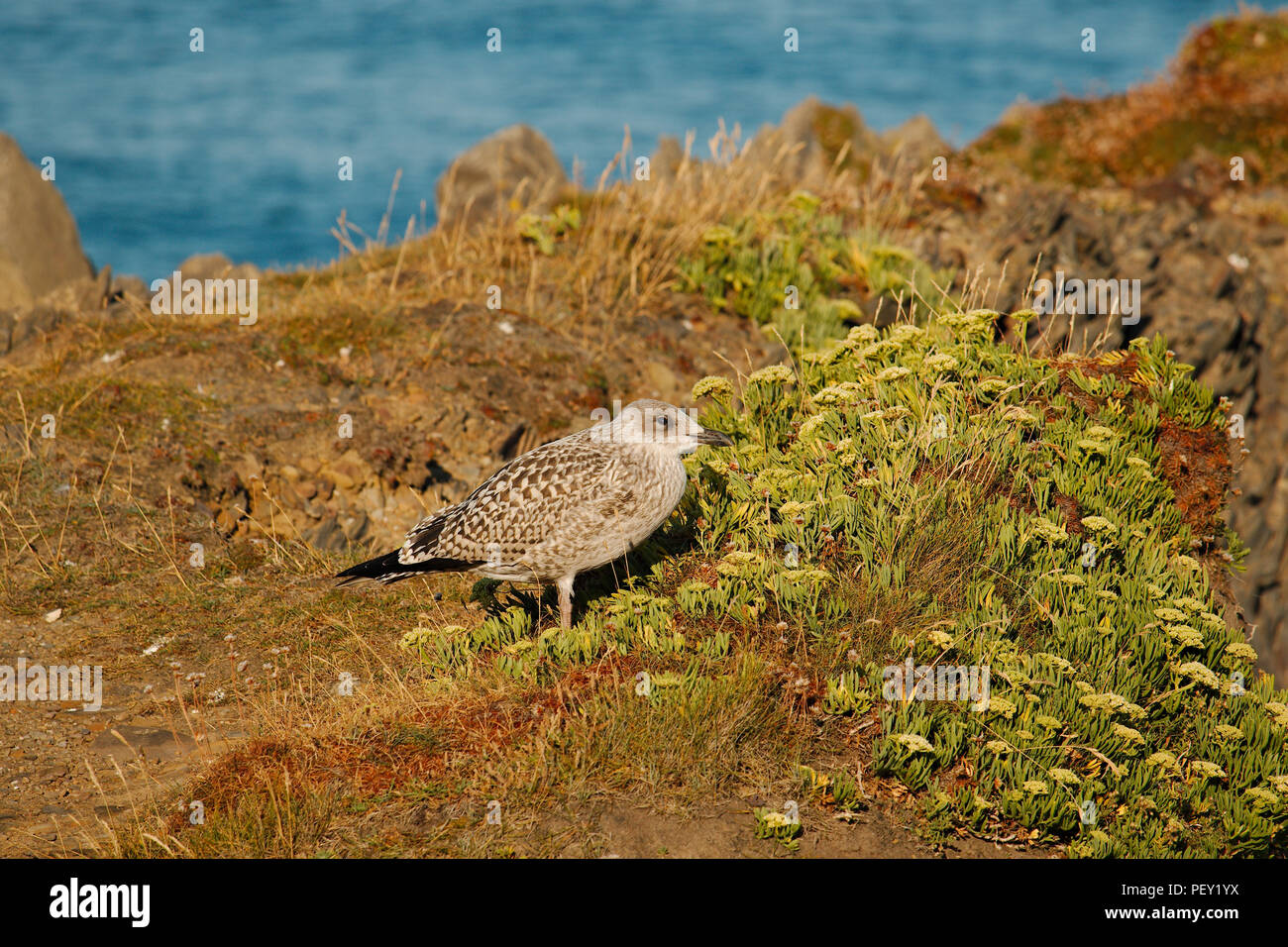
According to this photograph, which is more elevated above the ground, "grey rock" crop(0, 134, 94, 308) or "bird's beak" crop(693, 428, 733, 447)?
"grey rock" crop(0, 134, 94, 308)

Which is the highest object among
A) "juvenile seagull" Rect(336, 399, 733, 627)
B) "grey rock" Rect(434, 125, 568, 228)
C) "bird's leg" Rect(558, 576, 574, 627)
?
"grey rock" Rect(434, 125, 568, 228)

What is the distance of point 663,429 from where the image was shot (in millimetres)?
7133

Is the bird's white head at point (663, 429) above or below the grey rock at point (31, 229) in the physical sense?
below

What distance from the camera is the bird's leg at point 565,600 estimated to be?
7301mm

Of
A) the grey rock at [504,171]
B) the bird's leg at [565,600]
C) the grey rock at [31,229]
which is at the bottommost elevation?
the bird's leg at [565,600]

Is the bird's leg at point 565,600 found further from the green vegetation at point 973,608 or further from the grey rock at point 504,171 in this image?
the grey rock at point 504,171

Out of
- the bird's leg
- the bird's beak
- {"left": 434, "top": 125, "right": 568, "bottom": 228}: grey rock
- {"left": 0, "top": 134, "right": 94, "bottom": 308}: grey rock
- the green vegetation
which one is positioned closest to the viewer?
the green vegetation

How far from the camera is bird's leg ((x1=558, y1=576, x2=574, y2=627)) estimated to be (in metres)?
7.30

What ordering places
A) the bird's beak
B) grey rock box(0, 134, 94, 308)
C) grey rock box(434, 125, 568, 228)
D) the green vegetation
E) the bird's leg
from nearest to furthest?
the green vegetation, the bird's beak, the bird's leg, grey rock box(0, 134, 94, 308), grey rock box(434, 125, 568, 228)

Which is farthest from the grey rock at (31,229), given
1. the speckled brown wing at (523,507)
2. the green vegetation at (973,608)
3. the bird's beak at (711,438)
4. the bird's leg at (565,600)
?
the bird's beak at (711,438)

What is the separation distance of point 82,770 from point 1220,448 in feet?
28.2

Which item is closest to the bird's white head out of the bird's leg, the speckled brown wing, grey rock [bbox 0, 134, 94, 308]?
the speckled brown wing

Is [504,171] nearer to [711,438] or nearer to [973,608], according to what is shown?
[711,438]

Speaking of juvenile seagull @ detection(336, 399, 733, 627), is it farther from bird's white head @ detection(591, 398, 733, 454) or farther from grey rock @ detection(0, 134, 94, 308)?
grey rock @ detection(0, 134, 94, 308)
